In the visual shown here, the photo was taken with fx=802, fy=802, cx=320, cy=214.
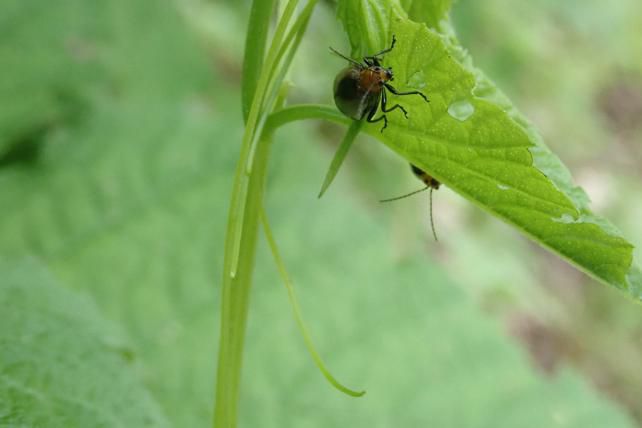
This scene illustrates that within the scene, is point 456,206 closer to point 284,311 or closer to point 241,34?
point 241,34

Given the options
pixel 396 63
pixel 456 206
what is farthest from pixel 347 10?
pixel 456 206

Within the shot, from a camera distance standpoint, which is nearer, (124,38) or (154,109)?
(154,109)

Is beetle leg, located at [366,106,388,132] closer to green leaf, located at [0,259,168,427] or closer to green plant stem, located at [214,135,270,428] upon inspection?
green plant stem, located at [214,135,270,428]

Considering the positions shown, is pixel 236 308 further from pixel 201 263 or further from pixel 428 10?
pixel 201 263

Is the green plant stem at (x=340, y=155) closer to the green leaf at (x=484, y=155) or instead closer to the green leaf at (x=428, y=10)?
the green leaf at (x=484, y=155)

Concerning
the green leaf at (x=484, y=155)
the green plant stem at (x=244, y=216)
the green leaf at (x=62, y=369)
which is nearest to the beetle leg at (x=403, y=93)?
the green leaf at (x=484, y=155)

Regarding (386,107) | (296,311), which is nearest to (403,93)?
(386,107)

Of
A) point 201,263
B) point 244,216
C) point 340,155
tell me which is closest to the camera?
point 340,155

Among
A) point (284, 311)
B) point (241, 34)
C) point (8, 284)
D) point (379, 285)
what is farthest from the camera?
point (241, 34)

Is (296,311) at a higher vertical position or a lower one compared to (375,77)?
lower
